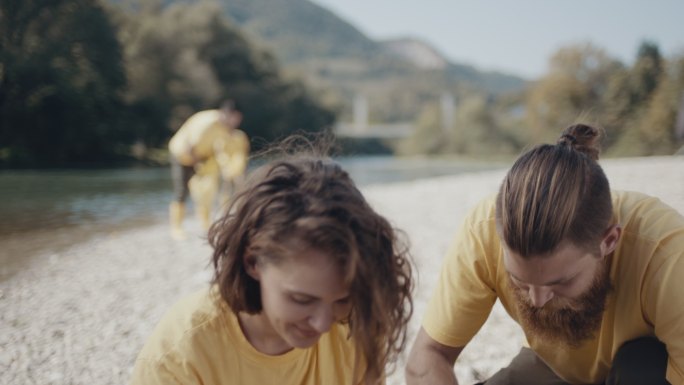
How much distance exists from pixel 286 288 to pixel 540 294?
0.87 meters

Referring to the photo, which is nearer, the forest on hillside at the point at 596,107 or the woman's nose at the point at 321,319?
the woman's nose at the point at 321,319

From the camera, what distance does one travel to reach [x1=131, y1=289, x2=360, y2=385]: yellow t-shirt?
162cm

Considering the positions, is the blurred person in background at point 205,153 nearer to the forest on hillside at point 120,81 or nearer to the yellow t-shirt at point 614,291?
the forest on hillside at point 120,81

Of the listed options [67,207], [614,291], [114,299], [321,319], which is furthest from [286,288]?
[67,207]

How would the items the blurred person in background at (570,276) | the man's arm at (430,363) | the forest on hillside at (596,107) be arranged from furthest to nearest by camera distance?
the forest on hillside at (596,107) → the man's arm at (430,363) → the blurred person in background at (570,276)

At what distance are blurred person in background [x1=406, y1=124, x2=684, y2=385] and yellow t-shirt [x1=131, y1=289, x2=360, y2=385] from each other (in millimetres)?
498

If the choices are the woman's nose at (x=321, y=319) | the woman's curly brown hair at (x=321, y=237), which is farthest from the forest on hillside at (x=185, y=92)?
the woman's nose at (x=321, y=319)

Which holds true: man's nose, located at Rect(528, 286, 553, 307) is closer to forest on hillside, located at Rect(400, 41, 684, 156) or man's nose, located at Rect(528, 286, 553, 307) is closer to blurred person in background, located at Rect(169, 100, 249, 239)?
blurred person in background, located at Rect(169, 100, 249, 239)

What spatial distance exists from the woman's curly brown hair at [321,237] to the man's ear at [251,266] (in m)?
0.01

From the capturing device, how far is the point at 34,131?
1978cm

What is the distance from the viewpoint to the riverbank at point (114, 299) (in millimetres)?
3557

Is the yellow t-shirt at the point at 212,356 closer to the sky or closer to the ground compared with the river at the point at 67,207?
closer to the sky

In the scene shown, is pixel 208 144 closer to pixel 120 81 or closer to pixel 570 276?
pixel 570 276

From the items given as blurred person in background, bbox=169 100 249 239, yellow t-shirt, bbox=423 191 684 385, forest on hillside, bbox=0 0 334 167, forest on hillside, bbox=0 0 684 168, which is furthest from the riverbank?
forest on hillside, bbox=0 0 334 167
